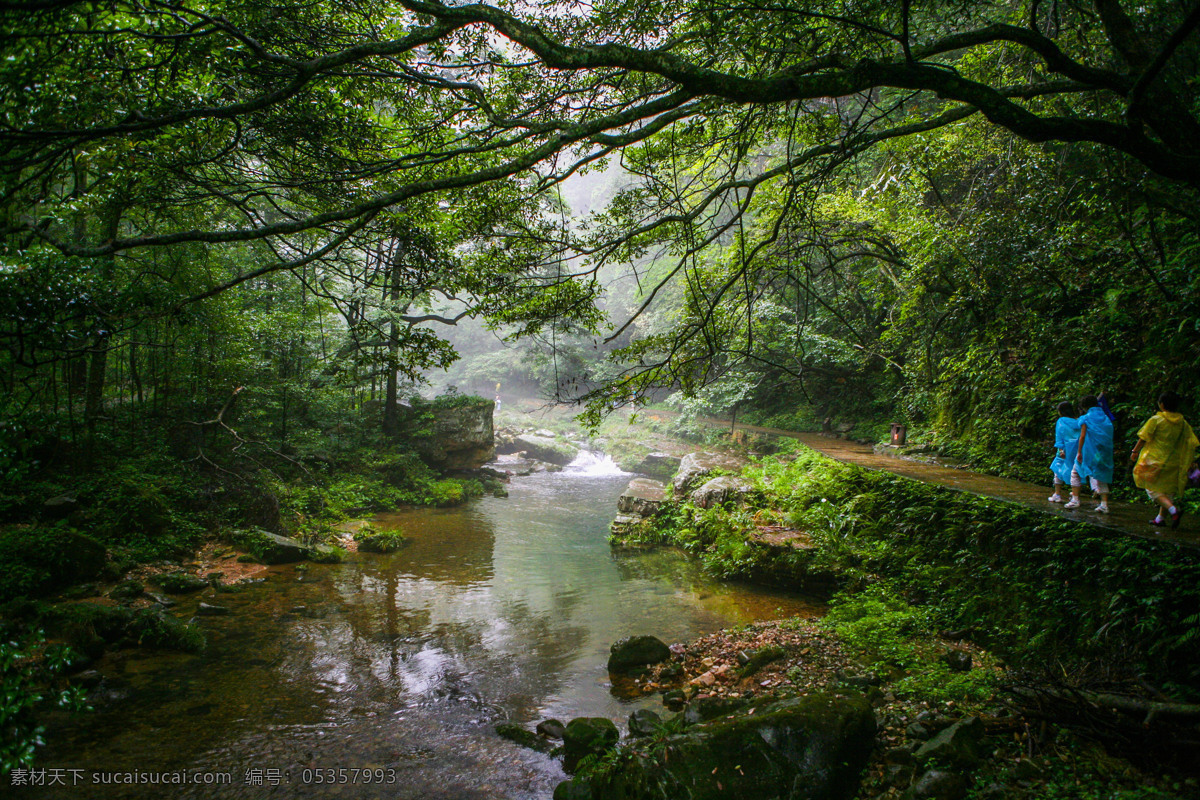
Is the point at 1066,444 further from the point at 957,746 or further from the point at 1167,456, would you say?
the point at 957,746

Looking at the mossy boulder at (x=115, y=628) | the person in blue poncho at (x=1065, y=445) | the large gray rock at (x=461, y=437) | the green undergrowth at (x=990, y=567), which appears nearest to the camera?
the green undergrowth at (x=990, y=567)

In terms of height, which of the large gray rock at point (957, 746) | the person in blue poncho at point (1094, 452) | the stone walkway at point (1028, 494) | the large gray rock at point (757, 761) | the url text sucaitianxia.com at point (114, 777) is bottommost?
the url text sucaitianxia.com at point (114, 777)

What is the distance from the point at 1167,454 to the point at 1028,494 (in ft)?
6.52

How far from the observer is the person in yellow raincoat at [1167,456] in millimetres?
4957

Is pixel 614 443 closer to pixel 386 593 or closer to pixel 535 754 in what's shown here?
pixel 386 593

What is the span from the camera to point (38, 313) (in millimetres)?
3402

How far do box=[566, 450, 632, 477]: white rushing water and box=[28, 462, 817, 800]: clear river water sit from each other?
11.6m

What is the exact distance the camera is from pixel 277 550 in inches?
353

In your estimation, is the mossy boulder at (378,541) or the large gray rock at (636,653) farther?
the mossy boulder at (378,541)

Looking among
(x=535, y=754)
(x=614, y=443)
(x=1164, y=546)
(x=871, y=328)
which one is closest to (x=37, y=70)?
(x=535, y=754)

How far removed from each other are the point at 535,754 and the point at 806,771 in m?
2.30

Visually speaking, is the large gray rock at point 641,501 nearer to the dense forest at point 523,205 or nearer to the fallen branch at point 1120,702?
the dense forest at point 523,205

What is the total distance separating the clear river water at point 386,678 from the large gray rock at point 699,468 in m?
2.79

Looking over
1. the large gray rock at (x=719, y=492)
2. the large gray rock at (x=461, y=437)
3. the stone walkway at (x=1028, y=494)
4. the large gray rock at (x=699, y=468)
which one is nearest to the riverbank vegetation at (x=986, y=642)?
the stone walkway at (x=1028, y=494)
